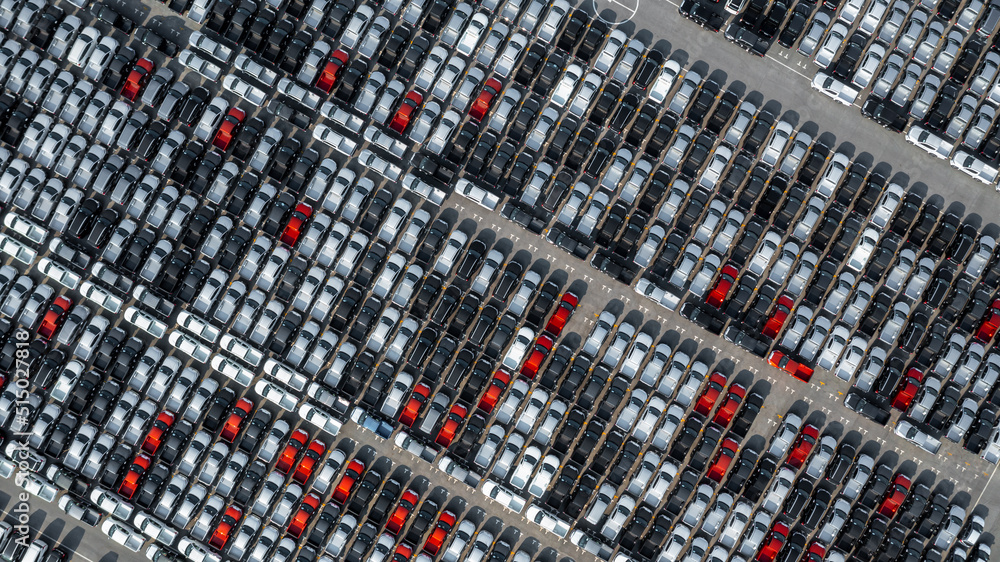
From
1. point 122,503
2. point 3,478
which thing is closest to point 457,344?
point 122,503

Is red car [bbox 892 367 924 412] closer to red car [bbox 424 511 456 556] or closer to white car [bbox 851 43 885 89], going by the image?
white car [bbox 851 43 885 89]

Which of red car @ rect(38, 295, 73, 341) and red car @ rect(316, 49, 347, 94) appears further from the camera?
red car @ rect(316, 49, 347, 94)

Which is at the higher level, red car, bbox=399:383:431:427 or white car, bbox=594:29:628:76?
white car, bbox=594:29:628:76

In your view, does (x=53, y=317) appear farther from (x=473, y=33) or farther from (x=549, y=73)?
(x=549, y=73)

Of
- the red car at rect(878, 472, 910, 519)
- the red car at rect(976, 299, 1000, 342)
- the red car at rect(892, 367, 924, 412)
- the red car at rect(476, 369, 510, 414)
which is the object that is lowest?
the red car at rect(476, 369, 510, 414)

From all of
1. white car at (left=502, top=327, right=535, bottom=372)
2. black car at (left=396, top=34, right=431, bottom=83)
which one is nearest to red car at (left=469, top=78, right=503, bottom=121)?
black car at (left=396, top=34, right=431, bottom=83)

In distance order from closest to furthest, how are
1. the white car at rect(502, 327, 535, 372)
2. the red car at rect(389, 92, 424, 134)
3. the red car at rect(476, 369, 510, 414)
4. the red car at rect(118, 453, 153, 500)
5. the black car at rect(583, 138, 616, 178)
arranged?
the red car at rect(118, 453, 153, 500)
the white car at rect(502, 327, 535, 372)
the red car at rect(476, 369, 510, 414)
the red car at rect(389, 92, 424, 134)
the black car at rect(583, 138, 616, 178)

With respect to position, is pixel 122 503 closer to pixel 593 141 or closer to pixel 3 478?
pixel 3 478

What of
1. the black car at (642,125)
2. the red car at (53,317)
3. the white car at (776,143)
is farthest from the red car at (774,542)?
the red car at (53,317)
